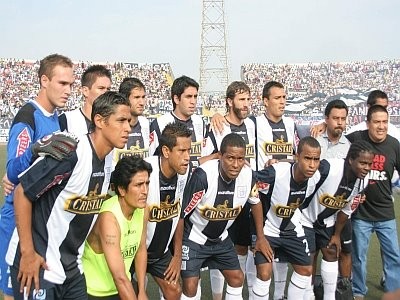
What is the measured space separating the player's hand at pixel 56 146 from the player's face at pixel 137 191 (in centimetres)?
81

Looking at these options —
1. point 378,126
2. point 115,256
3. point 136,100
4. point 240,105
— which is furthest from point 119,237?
point 378,126

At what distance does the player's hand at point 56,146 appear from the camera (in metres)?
2.78

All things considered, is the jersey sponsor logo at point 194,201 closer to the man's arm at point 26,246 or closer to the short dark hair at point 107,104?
the short dark hair at point 107,104

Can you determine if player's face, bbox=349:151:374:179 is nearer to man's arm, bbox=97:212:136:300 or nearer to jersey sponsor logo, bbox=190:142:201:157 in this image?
jersey sponsor logo, bbox=190:142:201:157

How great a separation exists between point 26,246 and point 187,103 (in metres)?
2.91

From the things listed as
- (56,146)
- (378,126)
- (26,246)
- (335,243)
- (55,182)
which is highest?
(56,146)

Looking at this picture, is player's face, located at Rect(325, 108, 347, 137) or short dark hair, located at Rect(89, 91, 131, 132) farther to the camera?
player's face, located at Rect(325, 108, 347, 137)

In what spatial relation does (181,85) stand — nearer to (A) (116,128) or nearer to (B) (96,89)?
(B) (96,89)

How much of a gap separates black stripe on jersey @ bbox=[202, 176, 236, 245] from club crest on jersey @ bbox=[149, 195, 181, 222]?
40 centimetres

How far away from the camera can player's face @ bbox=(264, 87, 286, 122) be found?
18.2ft

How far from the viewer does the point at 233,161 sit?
14.5ft

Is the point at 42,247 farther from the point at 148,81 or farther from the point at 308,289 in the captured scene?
the point at 148,81

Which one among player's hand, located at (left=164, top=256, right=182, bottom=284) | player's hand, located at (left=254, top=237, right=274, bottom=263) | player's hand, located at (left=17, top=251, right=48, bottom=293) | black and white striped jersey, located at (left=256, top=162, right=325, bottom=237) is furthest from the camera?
black and white striped jersey, located at (left=256, top=162, right=325, bottom=237)

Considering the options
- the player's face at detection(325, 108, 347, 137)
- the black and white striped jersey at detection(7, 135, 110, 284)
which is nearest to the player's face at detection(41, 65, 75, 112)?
the black and white striped jersey at detection(7, 135, 110, 284)
